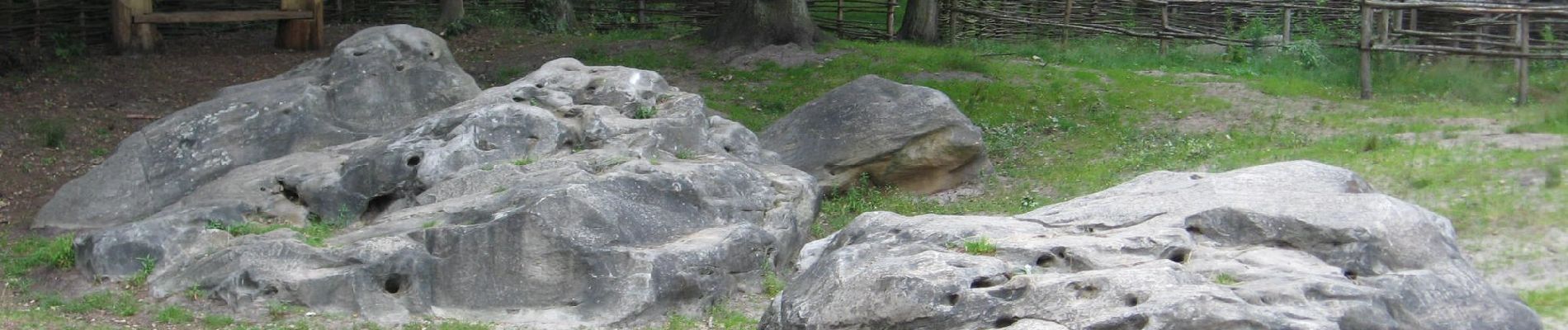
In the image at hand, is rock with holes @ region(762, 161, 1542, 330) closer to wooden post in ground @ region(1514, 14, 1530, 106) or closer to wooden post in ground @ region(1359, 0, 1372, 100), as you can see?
wooden post in ground @ region(1514, 14, 1530, 106)

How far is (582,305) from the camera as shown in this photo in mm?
8398

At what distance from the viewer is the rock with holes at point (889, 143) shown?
40.9 feet

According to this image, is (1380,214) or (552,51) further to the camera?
(552,51)

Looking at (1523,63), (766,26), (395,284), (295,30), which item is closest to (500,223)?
(395,284)

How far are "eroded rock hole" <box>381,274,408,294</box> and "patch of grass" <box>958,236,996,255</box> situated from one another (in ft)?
13.4

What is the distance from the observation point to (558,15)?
21.7m

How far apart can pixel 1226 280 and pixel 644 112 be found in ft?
21.9

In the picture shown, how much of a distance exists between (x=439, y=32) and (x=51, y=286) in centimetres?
1222

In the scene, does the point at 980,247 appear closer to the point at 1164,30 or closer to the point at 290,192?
the point at 290,192

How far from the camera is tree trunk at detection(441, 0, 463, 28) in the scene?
838 inches

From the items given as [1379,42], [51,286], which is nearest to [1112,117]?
[1379,42]

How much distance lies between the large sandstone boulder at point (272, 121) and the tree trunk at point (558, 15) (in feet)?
27.6

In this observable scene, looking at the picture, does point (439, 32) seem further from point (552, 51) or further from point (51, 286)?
point (51, 286)

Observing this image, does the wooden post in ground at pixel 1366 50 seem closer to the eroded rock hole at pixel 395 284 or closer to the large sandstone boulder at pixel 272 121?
the large sandstone boulder at pixel 272 121
